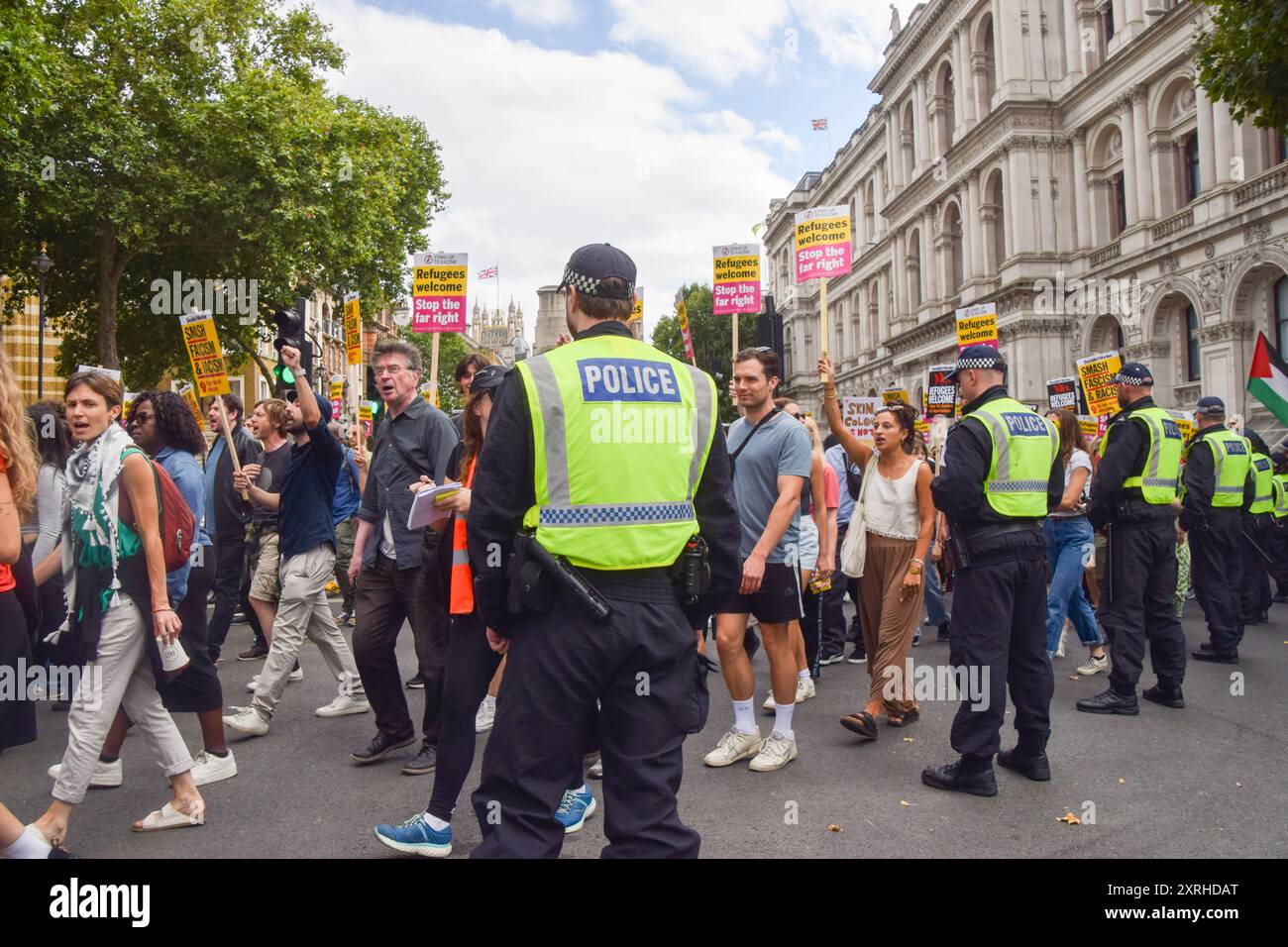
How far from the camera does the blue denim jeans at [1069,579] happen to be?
7.84m

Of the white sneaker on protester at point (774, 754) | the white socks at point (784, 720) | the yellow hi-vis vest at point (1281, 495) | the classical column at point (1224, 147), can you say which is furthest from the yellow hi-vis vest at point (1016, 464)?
the classical column at point (1224, 147)

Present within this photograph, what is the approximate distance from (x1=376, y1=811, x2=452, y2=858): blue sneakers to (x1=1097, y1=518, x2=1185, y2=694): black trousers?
4654 mm

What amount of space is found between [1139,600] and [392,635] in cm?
479

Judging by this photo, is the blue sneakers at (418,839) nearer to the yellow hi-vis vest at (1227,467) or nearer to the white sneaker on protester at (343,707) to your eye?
the white sneaker on protester at (343,707)

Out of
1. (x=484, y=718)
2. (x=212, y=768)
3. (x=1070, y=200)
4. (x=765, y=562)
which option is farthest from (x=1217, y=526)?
(x=1070, y=200)

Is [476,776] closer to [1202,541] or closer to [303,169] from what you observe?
[1202,541]

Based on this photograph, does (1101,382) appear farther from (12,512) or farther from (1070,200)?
(1070,200)

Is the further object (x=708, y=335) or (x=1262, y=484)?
(x=708, y=335)

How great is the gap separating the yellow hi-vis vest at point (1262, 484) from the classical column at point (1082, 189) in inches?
1044

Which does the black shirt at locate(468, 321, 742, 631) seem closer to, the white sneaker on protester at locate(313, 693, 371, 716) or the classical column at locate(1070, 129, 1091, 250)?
the white sneaker on protester at locate(313, 693, 371, 716)

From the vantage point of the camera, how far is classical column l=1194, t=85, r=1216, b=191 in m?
26.0

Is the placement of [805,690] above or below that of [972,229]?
below

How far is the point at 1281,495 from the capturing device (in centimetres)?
1234

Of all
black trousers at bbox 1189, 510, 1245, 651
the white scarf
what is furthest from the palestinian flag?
the white scarf
